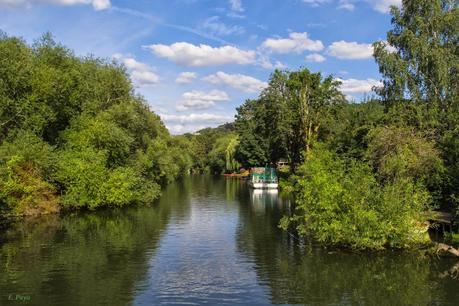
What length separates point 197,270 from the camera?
73.2ft

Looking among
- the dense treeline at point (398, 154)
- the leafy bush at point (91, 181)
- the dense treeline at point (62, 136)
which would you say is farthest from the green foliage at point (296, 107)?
the leafy bush at point (91, 181)

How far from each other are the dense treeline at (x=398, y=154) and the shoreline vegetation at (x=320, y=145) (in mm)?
84

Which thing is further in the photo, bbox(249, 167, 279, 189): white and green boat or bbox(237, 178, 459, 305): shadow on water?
bbox(249, 167, 279, 189): white and green boat

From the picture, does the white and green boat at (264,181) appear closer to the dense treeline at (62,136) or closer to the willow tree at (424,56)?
the dense treeline at (62,136)

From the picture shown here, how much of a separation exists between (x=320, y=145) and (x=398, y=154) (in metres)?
23.5

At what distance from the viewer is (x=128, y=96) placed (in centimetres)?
5706

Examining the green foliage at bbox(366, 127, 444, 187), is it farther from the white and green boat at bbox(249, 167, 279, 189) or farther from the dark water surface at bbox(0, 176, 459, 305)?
the white and green boat at bbox(249, 167, 279, 189)

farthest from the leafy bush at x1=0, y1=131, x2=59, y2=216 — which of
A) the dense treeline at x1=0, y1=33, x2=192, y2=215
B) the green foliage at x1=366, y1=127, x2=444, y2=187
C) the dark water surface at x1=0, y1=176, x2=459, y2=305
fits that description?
the green foliage at x1=366, y1=127, x2=444, y2=187

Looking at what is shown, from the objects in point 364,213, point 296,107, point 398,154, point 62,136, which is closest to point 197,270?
point 364,213

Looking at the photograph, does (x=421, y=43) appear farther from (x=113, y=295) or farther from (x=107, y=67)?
(x=107, y=67)

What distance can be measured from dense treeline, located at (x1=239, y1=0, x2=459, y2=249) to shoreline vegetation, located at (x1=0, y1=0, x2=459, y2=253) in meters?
0.08

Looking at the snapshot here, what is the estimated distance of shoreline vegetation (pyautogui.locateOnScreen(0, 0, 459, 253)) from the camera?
985 inches

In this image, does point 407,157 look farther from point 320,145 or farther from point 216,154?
point 216,154

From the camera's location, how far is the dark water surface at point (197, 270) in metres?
18.3
